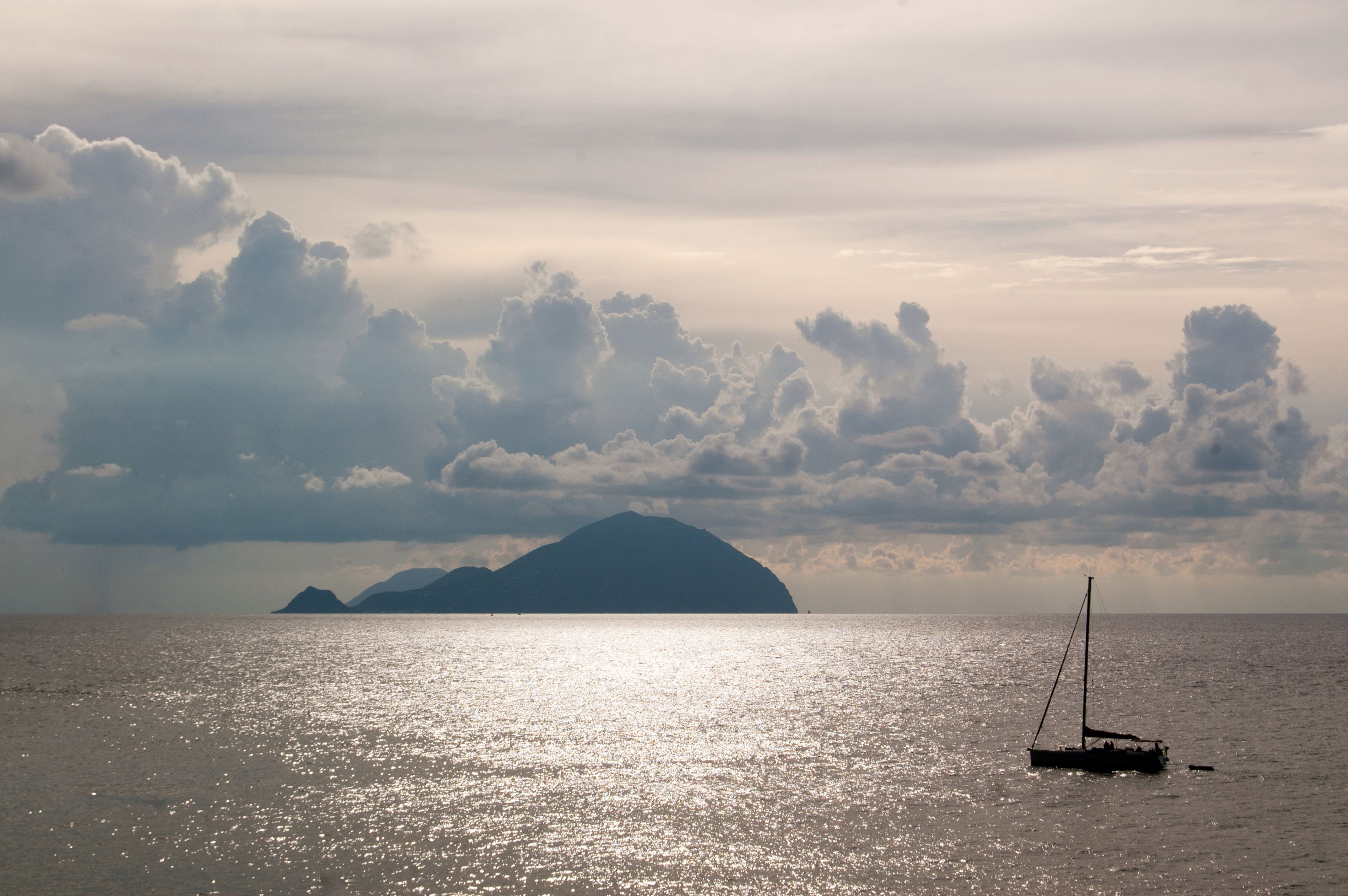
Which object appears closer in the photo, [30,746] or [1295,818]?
[1295,818]

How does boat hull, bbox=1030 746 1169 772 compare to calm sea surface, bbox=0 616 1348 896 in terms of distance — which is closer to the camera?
calm sea surface, bbox=0 616 1348 896

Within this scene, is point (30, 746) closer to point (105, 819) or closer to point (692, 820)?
point (105, 819)

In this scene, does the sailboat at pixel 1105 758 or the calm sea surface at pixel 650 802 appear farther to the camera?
the sailboat at pixel 1105 758

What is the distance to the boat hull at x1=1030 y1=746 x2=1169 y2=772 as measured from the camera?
304ft

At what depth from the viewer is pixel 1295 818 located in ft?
245

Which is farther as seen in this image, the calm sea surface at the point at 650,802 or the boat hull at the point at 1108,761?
the boat hull at the point at 1108,761

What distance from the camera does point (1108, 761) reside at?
93.1 metres

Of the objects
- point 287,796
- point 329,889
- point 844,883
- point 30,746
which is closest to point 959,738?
point 844,883

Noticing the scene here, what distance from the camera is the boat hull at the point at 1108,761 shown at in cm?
9269

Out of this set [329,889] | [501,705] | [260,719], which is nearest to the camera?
[329,889]

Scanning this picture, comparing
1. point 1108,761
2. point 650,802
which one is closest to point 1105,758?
point 1108,761

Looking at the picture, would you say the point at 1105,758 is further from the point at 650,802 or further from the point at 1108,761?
the point at 650,802

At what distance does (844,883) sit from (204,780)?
52331 millimetres

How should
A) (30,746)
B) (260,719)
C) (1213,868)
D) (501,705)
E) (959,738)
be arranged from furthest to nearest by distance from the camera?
(501,705) < (260,719) < (959,738) < (30,746) < (1213,868)
